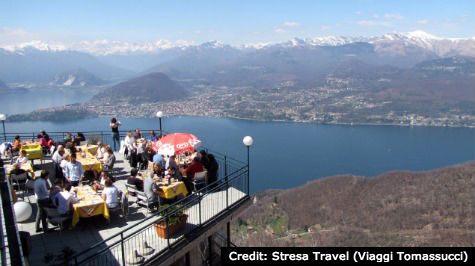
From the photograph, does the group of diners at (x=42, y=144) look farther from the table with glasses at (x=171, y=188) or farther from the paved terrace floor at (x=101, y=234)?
the table with glasses at (x=171, y=188)

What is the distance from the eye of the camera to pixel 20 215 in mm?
8070

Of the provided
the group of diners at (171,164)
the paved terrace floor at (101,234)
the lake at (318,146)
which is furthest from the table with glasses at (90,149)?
the lake at (318,146)

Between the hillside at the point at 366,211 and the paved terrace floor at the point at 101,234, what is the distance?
61169mm

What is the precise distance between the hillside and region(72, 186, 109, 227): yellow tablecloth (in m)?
62.2

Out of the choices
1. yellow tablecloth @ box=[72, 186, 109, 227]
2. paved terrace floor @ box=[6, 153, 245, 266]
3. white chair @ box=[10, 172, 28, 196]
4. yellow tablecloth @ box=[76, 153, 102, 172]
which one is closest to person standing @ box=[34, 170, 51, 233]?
paved terrace floor @ box=[6, 153, 245, 266]

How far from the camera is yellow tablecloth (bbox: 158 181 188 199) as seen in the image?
9.13 m

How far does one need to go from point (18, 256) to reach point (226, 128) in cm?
14278

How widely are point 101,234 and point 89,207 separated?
673 mm

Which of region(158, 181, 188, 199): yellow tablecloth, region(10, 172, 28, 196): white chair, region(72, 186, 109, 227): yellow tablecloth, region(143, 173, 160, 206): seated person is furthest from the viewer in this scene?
region(10, 172, 28, 196): white chair

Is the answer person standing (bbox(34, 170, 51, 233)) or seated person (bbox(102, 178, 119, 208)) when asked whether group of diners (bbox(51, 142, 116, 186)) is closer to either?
person standing (bbox(34, 170, 51, 233))

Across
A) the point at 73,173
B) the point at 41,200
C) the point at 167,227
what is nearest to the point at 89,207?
the point at 41,200

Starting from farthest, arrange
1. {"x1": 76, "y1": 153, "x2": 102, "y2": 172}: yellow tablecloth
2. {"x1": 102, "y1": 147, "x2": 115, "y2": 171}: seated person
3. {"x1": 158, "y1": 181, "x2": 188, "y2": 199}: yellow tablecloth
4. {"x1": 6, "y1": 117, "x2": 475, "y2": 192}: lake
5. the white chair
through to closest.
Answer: {"x1": 6, "y1": 117, "x2": 475, "y2": 192}: lake → {"x1": 102, "y1": 147, "x2": 115, "y2": 171}: seated person → {"x1": 76, "y1": 153, "x2": 102, "y2": 172}: yellow tablecloth → the white chair → {"x1": 158, "y1": 181, "x2": 188, "y2": 199}: yellow tablecloth

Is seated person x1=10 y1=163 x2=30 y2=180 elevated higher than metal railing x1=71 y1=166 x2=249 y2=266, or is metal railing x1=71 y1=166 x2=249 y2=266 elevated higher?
seated person x1=10 y1=163 x2=30 y2=180

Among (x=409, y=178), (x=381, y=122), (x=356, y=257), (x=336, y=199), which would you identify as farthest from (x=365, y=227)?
(x=381, y=122)
